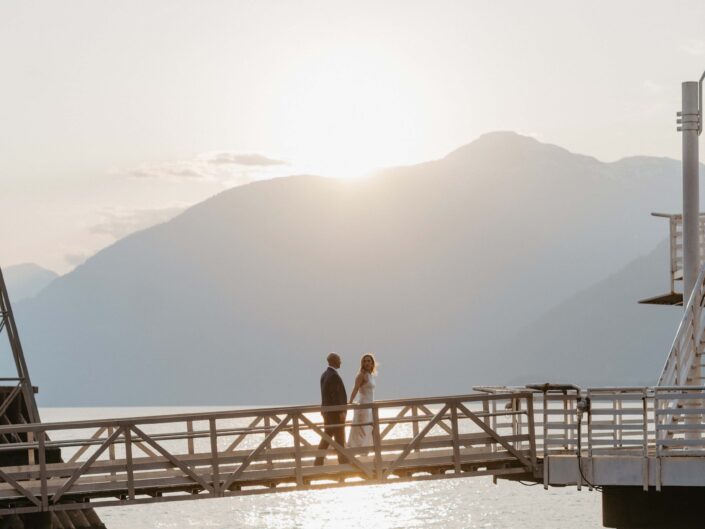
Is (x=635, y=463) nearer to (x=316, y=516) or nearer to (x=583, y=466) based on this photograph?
(x=583, y=466)

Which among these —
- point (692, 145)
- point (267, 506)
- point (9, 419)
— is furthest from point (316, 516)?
point (692, 145)

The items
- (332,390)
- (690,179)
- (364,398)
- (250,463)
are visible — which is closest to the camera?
(332,390)

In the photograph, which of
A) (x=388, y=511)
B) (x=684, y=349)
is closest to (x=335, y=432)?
(x=684, y=349)

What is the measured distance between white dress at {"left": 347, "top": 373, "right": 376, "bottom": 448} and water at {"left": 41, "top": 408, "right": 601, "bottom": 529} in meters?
59.4

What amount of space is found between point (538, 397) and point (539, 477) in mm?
1264

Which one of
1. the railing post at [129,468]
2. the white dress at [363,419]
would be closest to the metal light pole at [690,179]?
the white dress at [363,419]

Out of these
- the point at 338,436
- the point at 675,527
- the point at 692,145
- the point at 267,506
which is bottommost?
the point at 267,506

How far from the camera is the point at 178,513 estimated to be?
9856cm

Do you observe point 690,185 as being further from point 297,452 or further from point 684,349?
point 297,452

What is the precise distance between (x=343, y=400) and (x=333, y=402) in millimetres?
155

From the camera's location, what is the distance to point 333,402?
72.9 ft

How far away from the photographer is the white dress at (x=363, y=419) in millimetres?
22266

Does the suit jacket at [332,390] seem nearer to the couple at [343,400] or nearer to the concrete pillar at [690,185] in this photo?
the couple at [343,400]

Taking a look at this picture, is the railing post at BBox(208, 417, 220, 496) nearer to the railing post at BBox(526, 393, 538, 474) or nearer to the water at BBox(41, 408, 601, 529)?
the railing post at BBox(526, 393, 538, 474)
